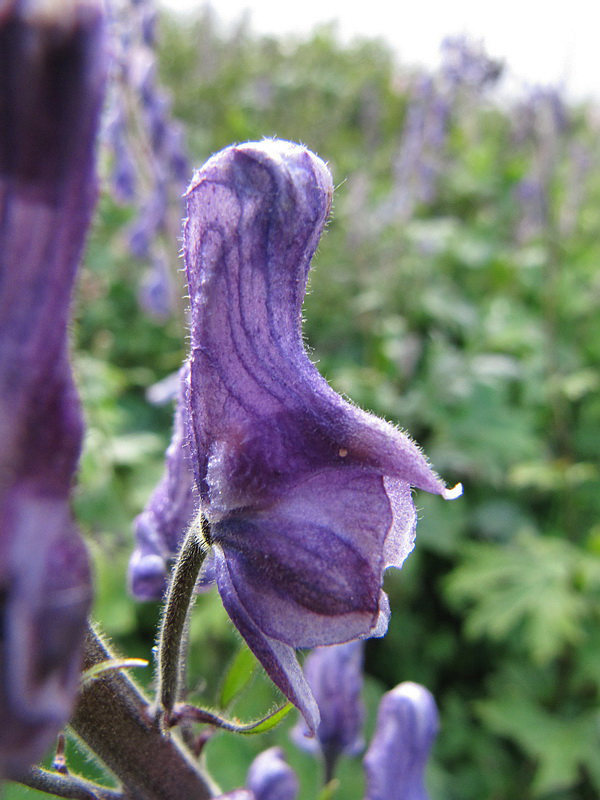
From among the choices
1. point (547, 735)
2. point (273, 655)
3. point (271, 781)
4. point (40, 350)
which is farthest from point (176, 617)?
point (547, 735)

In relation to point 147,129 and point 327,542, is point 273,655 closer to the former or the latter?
point 327,542

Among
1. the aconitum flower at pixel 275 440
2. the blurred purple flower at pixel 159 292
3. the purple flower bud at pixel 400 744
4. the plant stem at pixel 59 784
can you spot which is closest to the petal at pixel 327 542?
the aconitum flower at pixel 275 440

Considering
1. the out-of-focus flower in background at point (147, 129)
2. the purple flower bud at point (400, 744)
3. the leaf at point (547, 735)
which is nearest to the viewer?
the purple flower bud at point (400, 744)

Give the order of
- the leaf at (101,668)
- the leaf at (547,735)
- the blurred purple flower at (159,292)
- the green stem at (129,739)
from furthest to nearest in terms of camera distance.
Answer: the blurred purple flower at (159,292) → the leaf at (547,735) → the green stem at (129,739) → the leaf at (101,668)

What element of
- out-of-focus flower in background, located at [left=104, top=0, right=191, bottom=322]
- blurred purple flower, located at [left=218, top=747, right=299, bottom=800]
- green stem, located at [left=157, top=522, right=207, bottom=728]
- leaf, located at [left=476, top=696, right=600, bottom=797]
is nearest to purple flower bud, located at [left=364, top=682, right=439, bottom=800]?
blurred purple flower, located at [left=218, top=747, right=299, bottom=800]

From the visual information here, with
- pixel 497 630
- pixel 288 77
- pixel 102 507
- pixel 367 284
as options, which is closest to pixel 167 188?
pixel 102 507

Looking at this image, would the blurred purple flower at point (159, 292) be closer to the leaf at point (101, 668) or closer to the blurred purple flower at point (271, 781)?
the blurred purple flower at point (271, 781)

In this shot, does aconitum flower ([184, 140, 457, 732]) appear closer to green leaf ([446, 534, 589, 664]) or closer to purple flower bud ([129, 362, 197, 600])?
purple flower bud ([129, 362, 197, 600])
